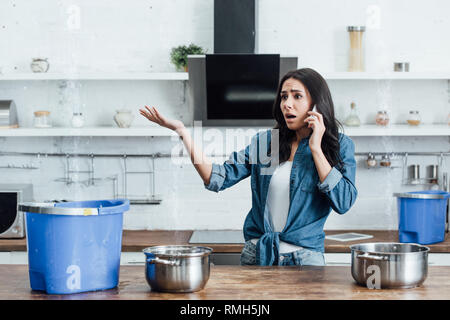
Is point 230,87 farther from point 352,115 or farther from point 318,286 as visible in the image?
point 318,286

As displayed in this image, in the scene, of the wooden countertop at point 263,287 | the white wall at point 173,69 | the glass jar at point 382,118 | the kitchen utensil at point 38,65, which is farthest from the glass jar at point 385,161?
the kitchen utensil at point 38,65

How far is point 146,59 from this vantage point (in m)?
4.11

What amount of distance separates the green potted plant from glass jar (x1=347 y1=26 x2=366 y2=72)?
1.09 m

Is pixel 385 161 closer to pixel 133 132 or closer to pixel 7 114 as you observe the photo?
pixel 133 132

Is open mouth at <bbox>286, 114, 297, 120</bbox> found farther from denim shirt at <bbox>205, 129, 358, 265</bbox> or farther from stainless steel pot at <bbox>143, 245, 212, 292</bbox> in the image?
stainless steel pot at <bbox>143, 245, 212, 292</bbox>

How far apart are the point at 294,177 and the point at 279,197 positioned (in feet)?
0.37

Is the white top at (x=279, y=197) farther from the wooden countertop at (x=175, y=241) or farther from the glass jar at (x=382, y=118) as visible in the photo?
→ the glass jar at (x=382, y=118)

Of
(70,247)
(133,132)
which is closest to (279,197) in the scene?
(70,247)

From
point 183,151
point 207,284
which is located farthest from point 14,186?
point 207,284

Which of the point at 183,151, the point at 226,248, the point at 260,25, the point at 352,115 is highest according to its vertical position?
the point at 260,25

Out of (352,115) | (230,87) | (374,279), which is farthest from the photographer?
(352,115)

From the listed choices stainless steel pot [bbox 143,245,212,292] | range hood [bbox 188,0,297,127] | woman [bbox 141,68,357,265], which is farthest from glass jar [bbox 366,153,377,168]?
stainless steel pot [bbox 143,245,212,292]

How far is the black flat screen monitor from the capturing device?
3617 mm

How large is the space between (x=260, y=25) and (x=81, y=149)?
1.63 meters
